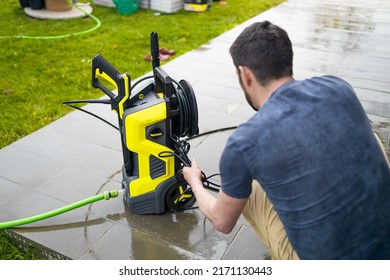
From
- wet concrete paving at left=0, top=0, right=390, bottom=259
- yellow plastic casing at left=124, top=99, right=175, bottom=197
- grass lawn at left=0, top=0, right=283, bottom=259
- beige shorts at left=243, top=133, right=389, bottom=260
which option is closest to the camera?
beige shorts at left=243, top=133, right=389, bottom=260

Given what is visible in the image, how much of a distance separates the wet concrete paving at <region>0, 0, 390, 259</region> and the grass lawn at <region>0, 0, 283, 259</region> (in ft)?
0.75

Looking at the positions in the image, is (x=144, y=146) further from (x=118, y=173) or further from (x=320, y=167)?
(x=320, y=167)

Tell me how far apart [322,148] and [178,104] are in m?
0.90

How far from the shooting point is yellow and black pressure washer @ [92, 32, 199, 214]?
1.96 metres

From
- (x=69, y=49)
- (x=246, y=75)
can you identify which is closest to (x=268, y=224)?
(x=246, y=75)

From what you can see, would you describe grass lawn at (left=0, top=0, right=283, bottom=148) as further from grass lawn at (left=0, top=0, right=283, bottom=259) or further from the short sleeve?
the short sleeve

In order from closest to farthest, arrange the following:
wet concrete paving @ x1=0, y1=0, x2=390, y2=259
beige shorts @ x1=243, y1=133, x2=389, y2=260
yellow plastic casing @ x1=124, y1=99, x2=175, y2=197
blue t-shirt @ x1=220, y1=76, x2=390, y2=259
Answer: blue t-shirt @ x1=220, y1=76, x2=390, y2=259 < beige shorts @ x1=243, y1=133, x2=389, y2=260 < yellow plastic casing @ x1=124, y1=99, x2=175, y2=197 < wet concrete paving @ x1=0, y1=0, x2=390, y2=259

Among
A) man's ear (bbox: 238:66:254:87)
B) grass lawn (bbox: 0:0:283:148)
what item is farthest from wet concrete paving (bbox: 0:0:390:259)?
man's ear (bbox: 238:66:254:87)

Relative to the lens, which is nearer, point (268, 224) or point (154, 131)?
point (268, 224)

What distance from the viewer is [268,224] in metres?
1.71

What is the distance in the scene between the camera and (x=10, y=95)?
3.82m

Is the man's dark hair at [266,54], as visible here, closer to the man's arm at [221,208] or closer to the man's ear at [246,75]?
the man's ear at [246,75]

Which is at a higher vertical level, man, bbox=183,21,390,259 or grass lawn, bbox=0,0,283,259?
man, bbox=183,21,390,259

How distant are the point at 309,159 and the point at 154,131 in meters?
0.94
